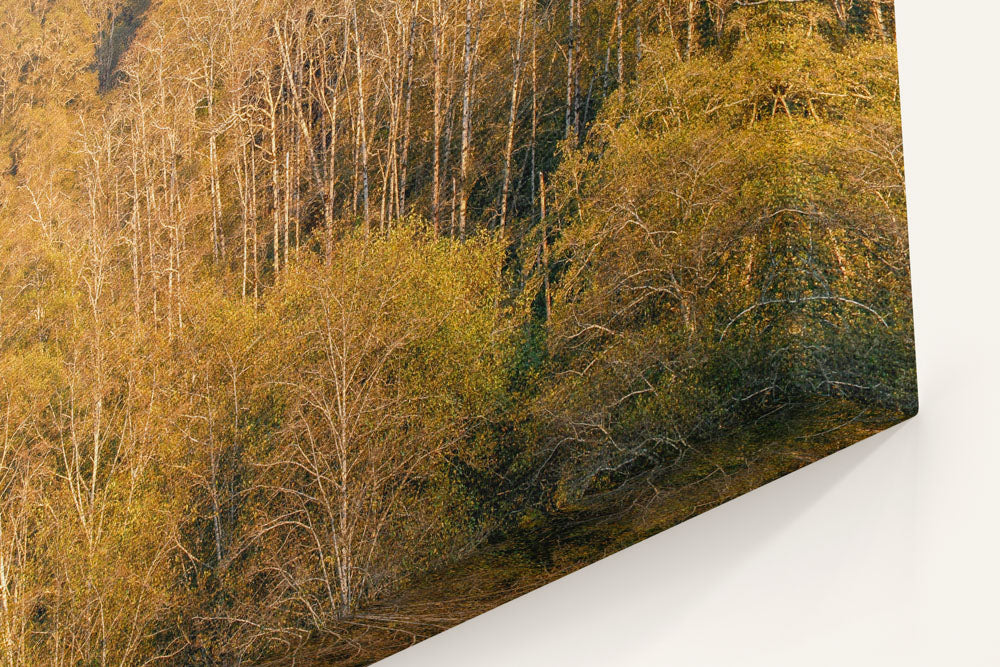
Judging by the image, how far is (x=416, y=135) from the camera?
3.35 m

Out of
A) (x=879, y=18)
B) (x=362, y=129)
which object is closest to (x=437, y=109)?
(x=362, y=129)

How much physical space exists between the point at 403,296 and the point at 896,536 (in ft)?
7.50

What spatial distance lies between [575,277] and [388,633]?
151 cm

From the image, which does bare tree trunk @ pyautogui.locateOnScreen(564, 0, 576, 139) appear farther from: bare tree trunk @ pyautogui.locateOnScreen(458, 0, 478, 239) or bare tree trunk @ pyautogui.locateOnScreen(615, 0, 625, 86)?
bare tree trunk @ pyautogui.locateOnScreen(458, 0, 478, 239)

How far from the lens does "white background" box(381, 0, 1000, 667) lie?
3.54 meters

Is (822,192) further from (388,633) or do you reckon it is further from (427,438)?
(388,633)

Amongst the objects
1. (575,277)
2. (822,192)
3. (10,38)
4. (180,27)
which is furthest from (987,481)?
(10,38)

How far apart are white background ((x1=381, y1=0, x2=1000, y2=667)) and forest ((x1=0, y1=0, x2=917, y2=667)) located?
128 millimetres

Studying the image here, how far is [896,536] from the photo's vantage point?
4074mm

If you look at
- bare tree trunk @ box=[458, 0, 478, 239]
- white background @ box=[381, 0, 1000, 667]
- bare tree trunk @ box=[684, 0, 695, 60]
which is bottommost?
white background @ box=[381, 0, 1000, 667]

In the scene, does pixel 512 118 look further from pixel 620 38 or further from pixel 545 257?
pixel 620 38

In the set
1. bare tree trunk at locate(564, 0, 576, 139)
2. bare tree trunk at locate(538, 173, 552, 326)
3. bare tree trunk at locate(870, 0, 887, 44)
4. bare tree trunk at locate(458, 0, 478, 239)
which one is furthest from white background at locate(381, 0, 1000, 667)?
bare tree trunk at locate(564, 0, 576, 139)

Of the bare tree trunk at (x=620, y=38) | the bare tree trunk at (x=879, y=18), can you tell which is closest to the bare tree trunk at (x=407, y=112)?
the bare tree trunk at (x=620, y=38)

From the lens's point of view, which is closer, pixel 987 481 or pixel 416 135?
pixel 416 135
